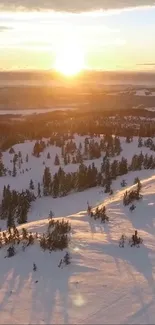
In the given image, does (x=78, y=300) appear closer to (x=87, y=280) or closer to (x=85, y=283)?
(x=85, y=283)

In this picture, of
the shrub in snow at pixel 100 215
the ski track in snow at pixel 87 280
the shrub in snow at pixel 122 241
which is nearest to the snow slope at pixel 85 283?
the ski track in snow at pixel 87 280

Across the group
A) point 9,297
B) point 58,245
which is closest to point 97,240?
point 58,245

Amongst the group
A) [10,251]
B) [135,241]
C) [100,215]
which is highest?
[10,251]

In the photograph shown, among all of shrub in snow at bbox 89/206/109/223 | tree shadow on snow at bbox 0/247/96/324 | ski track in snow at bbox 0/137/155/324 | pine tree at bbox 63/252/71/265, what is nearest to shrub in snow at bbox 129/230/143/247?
ski track in snow at bbox 0/137/155/324

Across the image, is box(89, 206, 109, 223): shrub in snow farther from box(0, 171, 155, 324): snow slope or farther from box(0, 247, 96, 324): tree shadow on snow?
box(0, 247, 96, 324): tree shadow on snow

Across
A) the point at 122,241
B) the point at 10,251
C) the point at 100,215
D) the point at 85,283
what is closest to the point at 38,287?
the point at 85,283

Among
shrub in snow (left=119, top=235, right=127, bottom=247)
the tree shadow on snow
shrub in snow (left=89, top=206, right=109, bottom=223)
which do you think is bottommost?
shrub in snow (left=89, top=206, right=109, bottom=223)

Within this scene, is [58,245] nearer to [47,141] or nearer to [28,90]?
[47,141]

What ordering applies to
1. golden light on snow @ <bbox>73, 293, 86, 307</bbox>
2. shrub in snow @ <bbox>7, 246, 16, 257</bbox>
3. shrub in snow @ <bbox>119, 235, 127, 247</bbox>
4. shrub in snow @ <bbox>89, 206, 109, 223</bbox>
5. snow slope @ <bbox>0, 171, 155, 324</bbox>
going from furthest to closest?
shrub in snow @ <bbox>89, 206, 109, 223</bbox>
shrub in snow @ <bbox>119, 235, 127, 247</bbox>
shrub in snow @ <bbox>7, 246, 16, 257</bbox>
golden light on snow @ <bbox>73, 293, 86, 307</bbox>
snow slope @ <bbox>0, 171, 155, 324</bbox>
